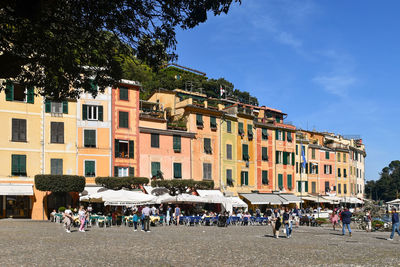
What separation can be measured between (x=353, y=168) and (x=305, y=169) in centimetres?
1570

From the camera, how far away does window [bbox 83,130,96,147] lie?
139 ft

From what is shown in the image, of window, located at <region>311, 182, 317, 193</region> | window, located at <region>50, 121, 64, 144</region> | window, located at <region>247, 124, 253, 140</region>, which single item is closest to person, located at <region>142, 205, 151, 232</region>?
window, located at <region>50, 121, 64, 144</region>

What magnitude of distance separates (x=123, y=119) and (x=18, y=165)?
9.95 m

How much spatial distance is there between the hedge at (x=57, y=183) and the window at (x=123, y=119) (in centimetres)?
753

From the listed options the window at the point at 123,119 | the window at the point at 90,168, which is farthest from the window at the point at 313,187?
the window at the point at 90,168

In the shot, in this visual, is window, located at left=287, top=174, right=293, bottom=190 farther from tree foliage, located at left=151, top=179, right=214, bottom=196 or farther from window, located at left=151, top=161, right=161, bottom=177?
window, located at left=151, top=161, right=161, bottom=177

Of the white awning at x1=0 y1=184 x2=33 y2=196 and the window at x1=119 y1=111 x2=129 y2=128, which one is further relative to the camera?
the window at x1=119 y1=111 x2=129 y2=128

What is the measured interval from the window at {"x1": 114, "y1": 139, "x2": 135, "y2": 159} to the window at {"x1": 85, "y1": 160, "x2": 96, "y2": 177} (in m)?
2.27

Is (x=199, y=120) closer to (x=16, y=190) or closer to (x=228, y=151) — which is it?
(x=228, y=151)

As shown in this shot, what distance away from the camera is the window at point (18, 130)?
39.0m

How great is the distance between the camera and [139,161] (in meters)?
45.1

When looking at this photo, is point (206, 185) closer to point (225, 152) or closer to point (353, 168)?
point (225, 152)

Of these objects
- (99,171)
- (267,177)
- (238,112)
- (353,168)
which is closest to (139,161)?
(99,171)

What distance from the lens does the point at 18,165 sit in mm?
38906
